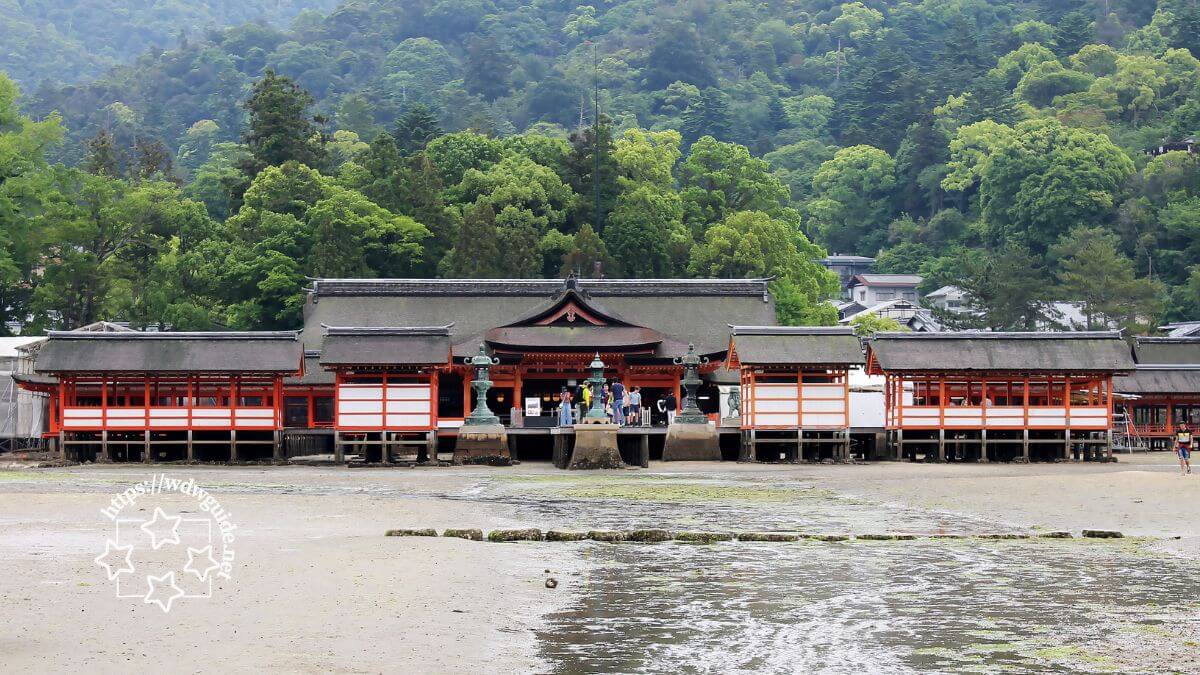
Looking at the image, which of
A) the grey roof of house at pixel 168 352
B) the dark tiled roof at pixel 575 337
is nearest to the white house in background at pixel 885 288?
the dark tiled roof at pixel 575 337

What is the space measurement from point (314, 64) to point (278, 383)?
142567 millimetres

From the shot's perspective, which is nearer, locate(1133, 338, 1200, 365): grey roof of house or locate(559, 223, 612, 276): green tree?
locate(1133, 338, 1200, 365): grey roof of house

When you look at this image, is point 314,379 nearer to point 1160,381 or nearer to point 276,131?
point 1160,381

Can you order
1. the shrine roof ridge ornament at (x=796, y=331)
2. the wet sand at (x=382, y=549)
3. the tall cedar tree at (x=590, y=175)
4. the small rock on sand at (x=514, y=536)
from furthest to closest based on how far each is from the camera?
the tall cedar tree at (x=590, y=175) < the shrine roof ridge ornament at (x=796, y=331) < the small rock on sand at (x=514, y=536) < the wet sand at (x=382, y=549)

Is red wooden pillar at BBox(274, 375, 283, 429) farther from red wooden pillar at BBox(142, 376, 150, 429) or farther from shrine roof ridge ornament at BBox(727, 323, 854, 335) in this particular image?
shrine roof ridge ornament at BBox(727, 323, 854, 335)

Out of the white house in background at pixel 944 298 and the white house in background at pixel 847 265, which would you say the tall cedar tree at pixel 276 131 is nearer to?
the white house in background at pixel 944 298

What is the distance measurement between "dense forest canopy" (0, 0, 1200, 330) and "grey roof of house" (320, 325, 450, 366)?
22.7 meters

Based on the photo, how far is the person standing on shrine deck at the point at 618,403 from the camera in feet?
155

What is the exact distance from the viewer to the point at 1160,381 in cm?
5678

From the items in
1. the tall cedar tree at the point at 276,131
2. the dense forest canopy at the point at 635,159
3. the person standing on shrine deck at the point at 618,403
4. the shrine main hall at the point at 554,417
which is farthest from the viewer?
the tall cedar tree at the point at 276,131

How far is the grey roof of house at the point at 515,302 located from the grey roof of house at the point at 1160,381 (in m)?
12.6

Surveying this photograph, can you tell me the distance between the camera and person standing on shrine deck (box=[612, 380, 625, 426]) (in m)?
47.2

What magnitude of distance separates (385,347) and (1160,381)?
28216 mm

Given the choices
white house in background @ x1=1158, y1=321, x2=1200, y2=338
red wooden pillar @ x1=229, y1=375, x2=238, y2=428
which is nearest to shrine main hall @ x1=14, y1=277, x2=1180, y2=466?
red wooden pillar @ x1=229, y1=375, x2=238, y2=428
